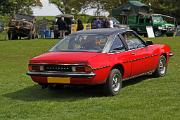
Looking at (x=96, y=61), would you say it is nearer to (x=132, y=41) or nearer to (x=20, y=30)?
(x=132, y=41)

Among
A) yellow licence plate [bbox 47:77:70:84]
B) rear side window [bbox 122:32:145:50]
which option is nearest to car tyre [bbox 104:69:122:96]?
yellow licence plate [bbox 47:77:70:84]

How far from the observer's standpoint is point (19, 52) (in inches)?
856

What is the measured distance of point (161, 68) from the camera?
12.1 m

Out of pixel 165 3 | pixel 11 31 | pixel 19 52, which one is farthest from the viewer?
pixel 165 3

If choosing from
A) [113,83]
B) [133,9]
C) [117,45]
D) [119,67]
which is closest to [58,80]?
[113,83]

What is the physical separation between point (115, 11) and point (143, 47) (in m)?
43.5

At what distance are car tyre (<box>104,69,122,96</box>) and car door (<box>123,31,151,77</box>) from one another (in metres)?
0.61

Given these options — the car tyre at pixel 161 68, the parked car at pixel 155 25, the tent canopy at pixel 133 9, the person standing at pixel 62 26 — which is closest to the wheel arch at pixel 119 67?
the car tyre at pixel 161 68

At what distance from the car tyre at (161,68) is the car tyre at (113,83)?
225cm

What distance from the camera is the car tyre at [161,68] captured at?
1189cm

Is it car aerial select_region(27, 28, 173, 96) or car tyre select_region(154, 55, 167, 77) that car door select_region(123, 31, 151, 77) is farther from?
car tyre select_region(154, 55, 167, 77)

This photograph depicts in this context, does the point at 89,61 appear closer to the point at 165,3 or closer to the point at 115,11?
the point at 115,11

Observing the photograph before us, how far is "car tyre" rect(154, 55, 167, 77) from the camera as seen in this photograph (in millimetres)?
11891

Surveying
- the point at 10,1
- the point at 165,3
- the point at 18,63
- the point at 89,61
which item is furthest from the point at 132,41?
the point at 165,3
